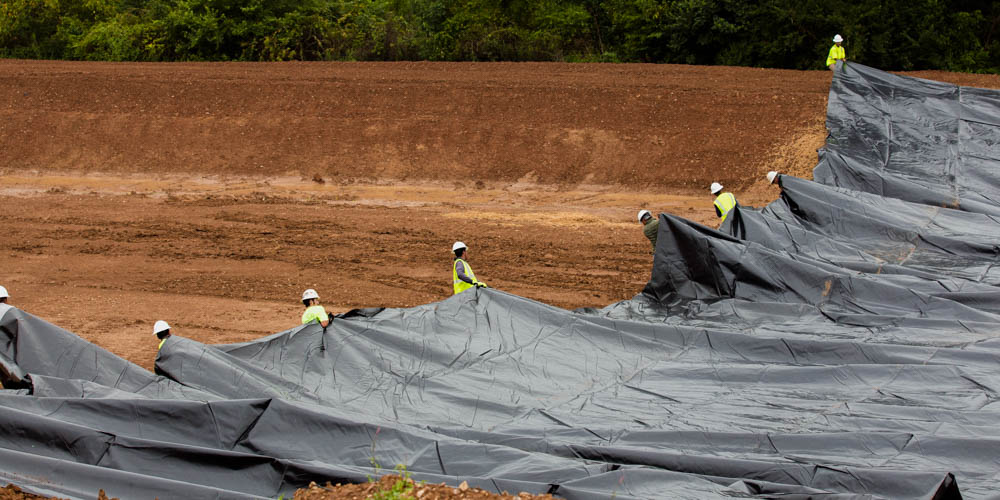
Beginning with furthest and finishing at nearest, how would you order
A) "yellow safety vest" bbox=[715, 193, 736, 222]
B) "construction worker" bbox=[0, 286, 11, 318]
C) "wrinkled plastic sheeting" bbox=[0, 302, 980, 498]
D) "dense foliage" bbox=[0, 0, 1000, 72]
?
"dense foliage" bbox=[0, 0, 1000, 72]
"yellow safety vest" bbox=[715, 193, 736, 222]
"construction worker" bbox=[0, 286, 11, 318]
"wrinkled plastic sheeting" bbox=[0, 302, 980, 498]

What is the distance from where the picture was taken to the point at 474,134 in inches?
779

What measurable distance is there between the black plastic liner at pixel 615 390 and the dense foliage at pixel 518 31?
49.0ft

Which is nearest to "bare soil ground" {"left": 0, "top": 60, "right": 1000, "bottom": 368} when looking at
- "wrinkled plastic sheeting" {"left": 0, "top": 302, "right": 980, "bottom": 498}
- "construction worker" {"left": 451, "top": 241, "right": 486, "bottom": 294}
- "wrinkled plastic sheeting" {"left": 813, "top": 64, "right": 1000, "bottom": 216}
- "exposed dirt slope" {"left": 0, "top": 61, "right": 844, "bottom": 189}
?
"exposed dirt slope" {"left": 0, "top": 61, "right": 844, "bottom": 189}

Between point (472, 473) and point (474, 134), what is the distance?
1445 cm

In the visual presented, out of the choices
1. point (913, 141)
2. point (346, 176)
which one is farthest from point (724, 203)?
point (346, 176)

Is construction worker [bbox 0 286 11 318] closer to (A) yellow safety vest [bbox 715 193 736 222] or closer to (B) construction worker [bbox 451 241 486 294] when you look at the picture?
(B) construction worker [bbox 451 241 486 294]

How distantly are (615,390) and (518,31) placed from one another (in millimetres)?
22167

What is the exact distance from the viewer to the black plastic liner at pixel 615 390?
588 cm

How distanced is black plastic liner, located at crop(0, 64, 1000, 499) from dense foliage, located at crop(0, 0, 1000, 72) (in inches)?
588

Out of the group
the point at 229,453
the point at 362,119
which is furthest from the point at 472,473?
the point at 362,119

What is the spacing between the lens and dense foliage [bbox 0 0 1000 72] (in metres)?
24.4

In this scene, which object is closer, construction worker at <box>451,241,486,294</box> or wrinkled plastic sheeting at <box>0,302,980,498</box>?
wrinkled plastic sheeting at <box>0,302,980,498</box>

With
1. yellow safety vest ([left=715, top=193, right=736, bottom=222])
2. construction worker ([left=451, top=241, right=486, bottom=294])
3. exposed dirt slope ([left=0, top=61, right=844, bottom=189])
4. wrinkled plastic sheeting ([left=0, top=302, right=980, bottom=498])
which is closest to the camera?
wrinkled plastic sheeting ([left=0, top=302, right=980, bottom=498])

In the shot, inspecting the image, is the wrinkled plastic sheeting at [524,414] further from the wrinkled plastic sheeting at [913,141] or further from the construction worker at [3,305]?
the wrinkled plastic sheeting at [913,141]
